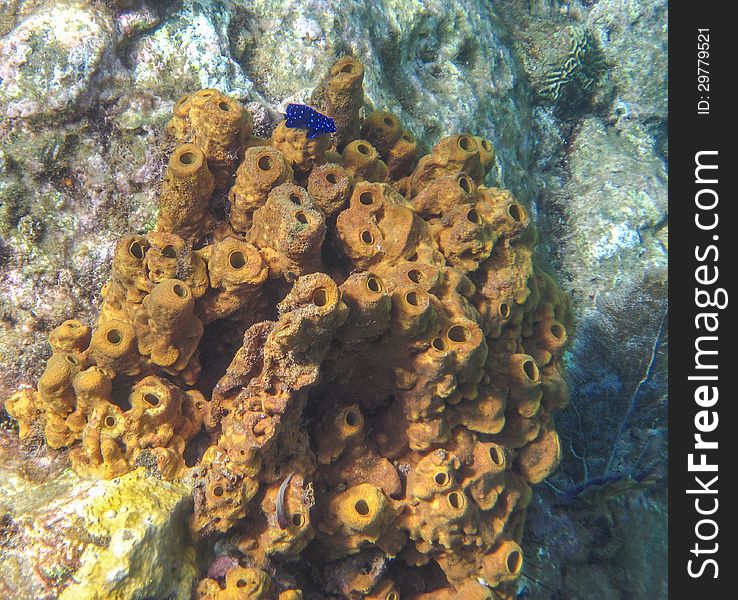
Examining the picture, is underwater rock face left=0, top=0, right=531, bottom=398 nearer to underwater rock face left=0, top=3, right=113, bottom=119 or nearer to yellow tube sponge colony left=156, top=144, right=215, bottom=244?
underwater rock face left=0, top=3, right=113, bottom=119

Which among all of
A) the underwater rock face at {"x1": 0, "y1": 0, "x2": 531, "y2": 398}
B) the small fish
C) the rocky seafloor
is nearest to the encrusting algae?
the small fish

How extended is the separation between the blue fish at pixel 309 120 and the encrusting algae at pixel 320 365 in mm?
53

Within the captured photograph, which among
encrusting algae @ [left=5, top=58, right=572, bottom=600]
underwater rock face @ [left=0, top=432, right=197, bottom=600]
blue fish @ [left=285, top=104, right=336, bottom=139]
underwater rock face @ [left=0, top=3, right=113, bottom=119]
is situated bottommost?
underwater rock face @ [left=0, top=432, right=197, bottom=600]

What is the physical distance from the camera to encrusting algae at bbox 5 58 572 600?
228cm

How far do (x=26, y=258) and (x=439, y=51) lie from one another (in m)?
4.67

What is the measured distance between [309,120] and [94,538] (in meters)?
2.39

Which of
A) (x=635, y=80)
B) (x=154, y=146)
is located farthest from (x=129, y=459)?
(x=635, y=80)

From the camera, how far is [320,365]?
2.30 m

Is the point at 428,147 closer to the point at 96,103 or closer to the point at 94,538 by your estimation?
the point at 96,103

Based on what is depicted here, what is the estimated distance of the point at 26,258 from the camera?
9.62ft

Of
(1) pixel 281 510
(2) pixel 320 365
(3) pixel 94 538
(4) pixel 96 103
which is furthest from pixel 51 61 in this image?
(1) pixel 281 510

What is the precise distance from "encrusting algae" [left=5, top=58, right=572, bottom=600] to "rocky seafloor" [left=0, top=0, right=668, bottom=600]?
0.38 meters

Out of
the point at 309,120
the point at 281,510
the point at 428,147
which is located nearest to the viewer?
the point at 281,510
